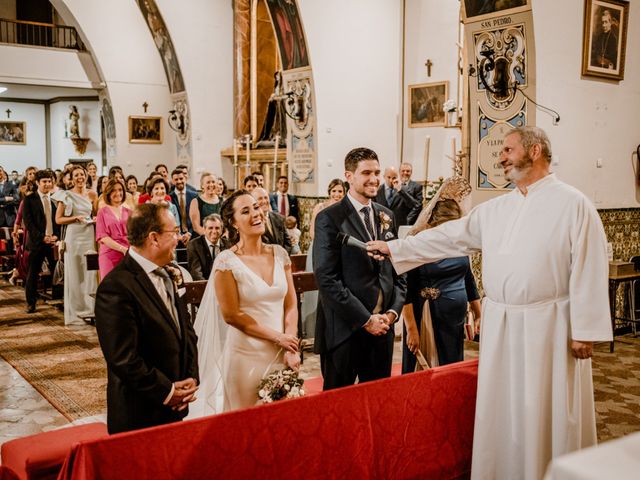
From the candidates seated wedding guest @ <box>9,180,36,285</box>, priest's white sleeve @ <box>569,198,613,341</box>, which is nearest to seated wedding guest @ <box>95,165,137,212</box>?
seated wedding guest @ <box>9,180,36,285</box>

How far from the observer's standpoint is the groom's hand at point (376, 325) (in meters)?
3.47

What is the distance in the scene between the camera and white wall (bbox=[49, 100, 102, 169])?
21.1 metres

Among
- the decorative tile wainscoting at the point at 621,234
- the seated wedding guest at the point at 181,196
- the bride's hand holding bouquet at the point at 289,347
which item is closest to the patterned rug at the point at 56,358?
the seated wedding guest at the point at 181,196

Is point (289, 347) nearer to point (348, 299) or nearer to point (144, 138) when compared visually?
point (348, 299)

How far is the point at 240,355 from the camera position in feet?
11.1

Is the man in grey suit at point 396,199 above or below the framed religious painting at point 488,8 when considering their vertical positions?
below

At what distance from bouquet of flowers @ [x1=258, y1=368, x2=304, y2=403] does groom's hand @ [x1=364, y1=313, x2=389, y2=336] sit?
0.46 m

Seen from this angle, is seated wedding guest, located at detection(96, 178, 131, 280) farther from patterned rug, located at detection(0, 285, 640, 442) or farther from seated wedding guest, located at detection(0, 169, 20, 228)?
seated wedding guest, located at detection(0, 169, 20, 228)

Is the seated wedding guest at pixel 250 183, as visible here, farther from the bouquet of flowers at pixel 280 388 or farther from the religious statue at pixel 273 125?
the bouquet of flowers at pixel 280 388

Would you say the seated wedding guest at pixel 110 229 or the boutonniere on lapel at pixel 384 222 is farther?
the seated wedding guest at pixel 110 229

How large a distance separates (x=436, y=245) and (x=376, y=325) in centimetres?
50

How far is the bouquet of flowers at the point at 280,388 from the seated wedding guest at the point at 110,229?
3.86 m

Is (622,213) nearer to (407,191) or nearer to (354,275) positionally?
(407,191)

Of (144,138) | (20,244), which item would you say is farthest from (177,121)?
(20,244)
